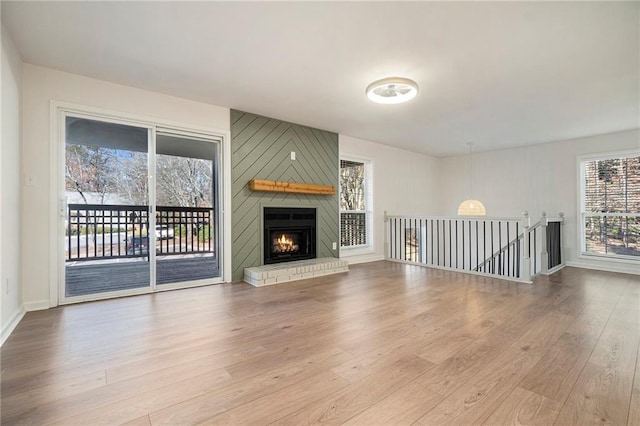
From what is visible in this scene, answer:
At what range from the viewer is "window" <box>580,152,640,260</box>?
4977 mm

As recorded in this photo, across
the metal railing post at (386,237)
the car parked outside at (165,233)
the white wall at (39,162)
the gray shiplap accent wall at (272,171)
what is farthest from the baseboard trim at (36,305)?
the metal railing post at (386,237)

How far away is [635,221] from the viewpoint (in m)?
4.98

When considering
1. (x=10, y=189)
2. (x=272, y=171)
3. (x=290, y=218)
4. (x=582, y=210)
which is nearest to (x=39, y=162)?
(x=10, y=189)

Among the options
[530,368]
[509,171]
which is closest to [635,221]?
[509,171]

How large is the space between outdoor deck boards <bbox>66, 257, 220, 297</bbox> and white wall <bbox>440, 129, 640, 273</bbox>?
605 centimetres

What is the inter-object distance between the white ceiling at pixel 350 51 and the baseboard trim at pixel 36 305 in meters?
2.35

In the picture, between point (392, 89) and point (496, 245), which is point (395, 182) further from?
point (392, 89)

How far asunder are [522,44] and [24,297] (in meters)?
5.12

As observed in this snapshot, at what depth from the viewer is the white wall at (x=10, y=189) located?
2.29 meters

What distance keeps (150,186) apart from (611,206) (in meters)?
7.41

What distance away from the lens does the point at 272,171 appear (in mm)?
4590

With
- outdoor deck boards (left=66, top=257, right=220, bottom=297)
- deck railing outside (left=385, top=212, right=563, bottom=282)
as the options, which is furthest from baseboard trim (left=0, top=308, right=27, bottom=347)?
deck railing outside (left=385, top=212, right=563, bottom=282)

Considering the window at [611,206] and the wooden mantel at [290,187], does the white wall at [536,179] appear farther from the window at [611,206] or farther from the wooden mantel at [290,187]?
the wooden mantel at [290,187]

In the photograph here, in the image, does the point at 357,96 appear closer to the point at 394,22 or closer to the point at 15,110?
the point at 394,22
